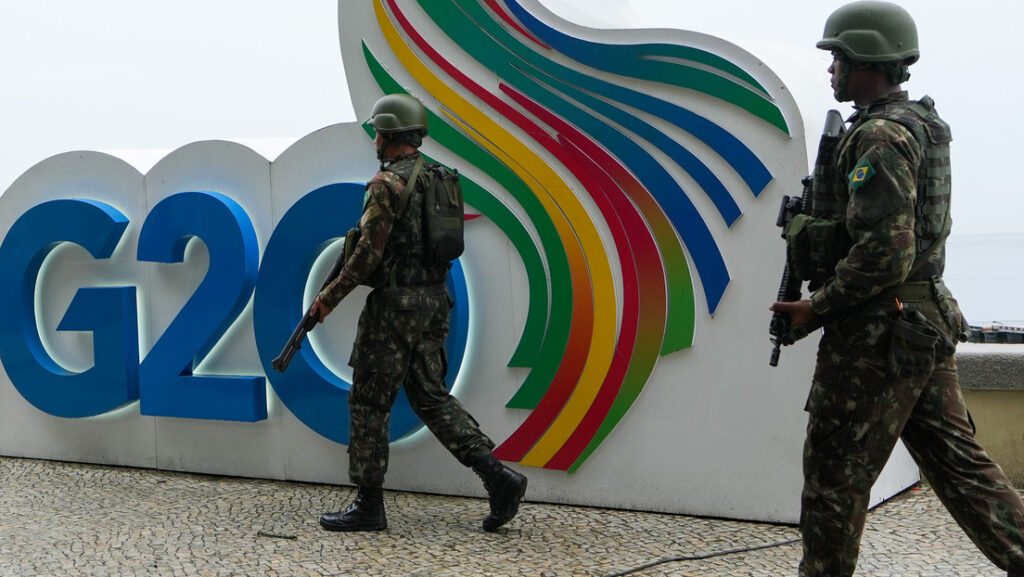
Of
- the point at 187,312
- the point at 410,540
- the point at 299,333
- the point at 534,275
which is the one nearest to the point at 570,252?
the point at 534,275

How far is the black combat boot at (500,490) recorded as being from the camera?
188 inches

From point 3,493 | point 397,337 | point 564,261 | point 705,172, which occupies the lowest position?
point 3,493

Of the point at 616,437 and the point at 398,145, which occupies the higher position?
the point at 398,145

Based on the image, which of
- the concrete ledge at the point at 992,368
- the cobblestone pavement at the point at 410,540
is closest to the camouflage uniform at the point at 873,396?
the cobblestone pavement at the point at 410,540

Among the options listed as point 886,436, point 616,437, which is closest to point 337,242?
point 616,437

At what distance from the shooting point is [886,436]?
124 inches

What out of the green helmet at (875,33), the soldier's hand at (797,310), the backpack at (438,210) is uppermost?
the green helmet at (875,33)

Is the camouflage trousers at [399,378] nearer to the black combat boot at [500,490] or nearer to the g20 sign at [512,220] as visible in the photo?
the black combat boot at [500,490]

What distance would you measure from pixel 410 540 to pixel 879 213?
2563 mm

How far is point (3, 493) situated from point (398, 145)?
2.96 meters

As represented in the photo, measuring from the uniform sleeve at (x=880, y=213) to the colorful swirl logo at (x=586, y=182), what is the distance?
1562 mm

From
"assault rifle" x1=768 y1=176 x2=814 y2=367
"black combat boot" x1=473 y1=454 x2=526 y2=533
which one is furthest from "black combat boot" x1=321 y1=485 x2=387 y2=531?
"assault rifle" x1=768 y1=176 x2=814 y2=367

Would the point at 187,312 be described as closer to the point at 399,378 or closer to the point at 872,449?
the point at 399,378

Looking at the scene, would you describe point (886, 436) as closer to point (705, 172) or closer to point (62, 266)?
point (705, 172)
